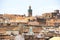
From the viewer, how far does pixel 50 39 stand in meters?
16.8

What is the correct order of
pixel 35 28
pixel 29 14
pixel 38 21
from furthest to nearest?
pixel 29 14 < pixel 38 21 < pixel 35 28

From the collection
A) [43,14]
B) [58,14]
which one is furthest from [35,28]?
[43,14]

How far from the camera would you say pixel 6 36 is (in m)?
22.2

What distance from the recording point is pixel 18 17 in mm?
43531

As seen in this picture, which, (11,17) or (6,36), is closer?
(6,36)

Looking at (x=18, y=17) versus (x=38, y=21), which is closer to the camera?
(x=38, y=21)

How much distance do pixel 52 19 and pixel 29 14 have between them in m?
5.76

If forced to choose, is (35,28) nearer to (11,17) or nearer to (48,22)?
(48,22)

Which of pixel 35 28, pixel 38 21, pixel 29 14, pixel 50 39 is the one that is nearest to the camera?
pixel 50 39

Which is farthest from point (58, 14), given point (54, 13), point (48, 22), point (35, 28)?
point (35, 28)

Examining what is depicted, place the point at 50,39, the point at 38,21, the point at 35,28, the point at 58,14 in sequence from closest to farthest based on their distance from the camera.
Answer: the point at 50,39 → the point at 35,28 → the point at 38,21 → the point at 58,14

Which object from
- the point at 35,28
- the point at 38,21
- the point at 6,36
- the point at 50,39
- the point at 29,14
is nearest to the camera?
the point at 50,39

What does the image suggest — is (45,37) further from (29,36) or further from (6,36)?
(6,36)

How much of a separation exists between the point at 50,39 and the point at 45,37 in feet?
3.53
